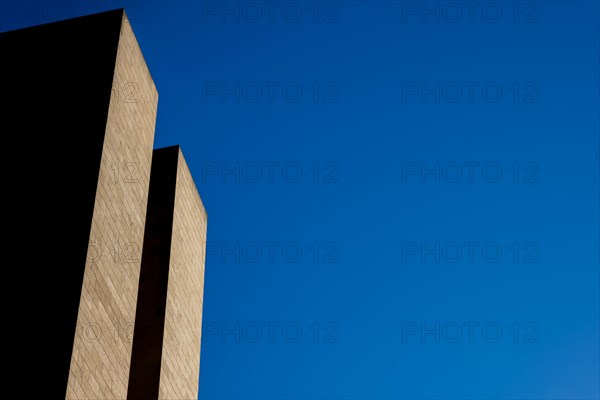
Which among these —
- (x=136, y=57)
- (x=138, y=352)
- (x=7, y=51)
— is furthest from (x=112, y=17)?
(x=138, y=352)

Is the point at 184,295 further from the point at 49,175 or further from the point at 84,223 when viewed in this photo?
the point at 84,223

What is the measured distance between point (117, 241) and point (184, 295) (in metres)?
6.10

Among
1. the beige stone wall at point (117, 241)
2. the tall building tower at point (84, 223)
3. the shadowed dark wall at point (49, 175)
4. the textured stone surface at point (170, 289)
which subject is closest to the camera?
the shadowed dark wall at point (49, 175)

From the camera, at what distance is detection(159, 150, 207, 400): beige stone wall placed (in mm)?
20281

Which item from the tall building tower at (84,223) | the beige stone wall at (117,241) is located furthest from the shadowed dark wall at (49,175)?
the beige stone wall at (117,241)

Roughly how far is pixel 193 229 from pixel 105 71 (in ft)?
24.0

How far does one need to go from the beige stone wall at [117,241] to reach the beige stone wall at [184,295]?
3.23 meters

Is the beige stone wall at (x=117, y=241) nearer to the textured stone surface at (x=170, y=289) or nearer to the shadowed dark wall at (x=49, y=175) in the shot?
the shadowed dark wall at (x=49, y=175)

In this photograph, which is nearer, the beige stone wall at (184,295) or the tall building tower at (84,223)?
the tall building tower at (84,223)

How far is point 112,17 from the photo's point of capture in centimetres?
1944

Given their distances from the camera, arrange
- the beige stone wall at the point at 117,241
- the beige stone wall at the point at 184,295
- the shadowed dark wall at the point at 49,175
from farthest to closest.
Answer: the beige stone wall at the point at 184,295 < the beige stone wall at the point at 117,241 < the shadowed dark wall at the point at 49,175

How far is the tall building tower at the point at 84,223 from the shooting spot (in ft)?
46.8

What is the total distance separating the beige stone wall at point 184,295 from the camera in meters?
20.3


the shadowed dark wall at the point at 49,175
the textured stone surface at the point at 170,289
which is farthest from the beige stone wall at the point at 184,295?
the shadowed dark wall at the point at 49,175
